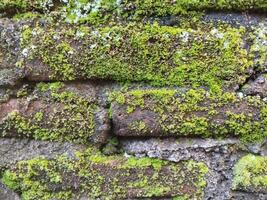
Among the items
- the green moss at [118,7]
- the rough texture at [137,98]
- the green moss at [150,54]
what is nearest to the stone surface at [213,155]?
the rough texture at [137,98]

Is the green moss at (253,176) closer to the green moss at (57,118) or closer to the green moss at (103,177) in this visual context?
the green moss at (103,177)

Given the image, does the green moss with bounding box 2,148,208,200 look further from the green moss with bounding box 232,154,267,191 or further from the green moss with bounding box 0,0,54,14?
the green moss with bounding box 0,0,54,14

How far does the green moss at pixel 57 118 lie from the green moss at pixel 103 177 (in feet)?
0.15

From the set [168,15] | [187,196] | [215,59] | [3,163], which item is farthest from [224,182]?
[3,163]

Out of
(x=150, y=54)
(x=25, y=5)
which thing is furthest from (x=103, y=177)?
(x=25, y=5)

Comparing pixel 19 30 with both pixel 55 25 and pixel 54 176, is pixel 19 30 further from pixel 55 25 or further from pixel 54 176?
pixel 54 176

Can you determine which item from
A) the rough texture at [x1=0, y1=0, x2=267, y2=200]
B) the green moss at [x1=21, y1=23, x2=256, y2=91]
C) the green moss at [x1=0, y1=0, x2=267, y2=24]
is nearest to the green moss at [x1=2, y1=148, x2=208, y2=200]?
the rough texture at [x1=0, y1=0, x2=267, y2=200]

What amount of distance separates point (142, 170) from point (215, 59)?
0.26 m

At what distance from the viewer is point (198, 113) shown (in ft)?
3.39

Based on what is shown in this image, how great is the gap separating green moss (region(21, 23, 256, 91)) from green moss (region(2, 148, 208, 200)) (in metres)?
0.16

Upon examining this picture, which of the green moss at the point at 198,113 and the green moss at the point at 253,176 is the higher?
the green moss at the point at 198,113

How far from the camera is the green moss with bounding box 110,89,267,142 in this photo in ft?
3.37

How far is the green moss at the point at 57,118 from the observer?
106 centimetres

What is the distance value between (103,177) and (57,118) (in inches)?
5.9
